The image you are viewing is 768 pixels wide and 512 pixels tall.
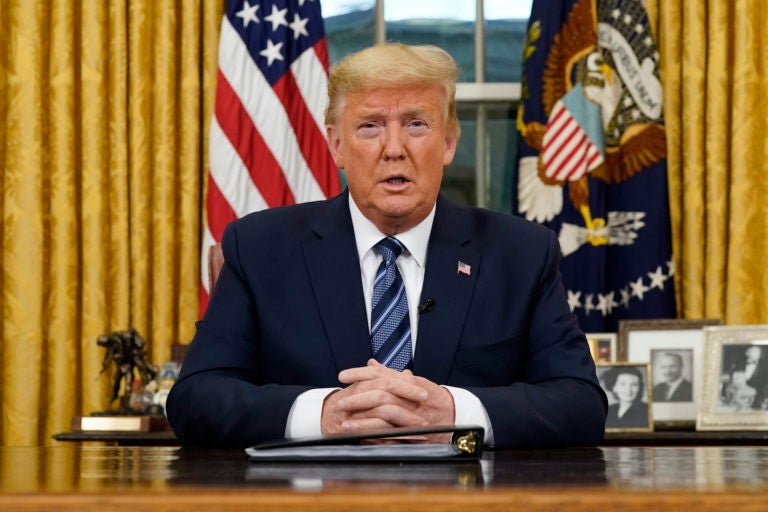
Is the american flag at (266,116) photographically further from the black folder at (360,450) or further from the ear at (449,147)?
the black folder at (360,450)

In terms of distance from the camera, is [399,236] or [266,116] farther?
[266,116]

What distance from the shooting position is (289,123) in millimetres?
4508

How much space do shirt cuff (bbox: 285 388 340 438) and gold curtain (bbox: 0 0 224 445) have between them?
2.50m

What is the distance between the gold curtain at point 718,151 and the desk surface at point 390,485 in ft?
9.57

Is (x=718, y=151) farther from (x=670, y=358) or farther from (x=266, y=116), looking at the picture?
(x=266, y=116)

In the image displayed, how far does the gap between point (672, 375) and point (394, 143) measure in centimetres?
196

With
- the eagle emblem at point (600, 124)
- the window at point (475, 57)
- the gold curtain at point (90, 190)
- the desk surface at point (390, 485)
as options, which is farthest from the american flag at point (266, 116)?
the desk surface at point (390, 485)

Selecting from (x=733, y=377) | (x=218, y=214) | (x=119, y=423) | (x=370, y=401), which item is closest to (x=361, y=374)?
(x=370, y=401)

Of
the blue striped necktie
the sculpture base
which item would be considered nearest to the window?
the sculpture base

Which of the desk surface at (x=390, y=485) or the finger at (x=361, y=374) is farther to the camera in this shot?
the finger at (x=361, y=374)

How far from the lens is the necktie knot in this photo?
253cm

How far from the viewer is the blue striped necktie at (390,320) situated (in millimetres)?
2422

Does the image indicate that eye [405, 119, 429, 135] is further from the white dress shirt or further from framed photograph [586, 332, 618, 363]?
framed photograph [586, 332, 618, 363]

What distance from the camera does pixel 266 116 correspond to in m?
4.47
